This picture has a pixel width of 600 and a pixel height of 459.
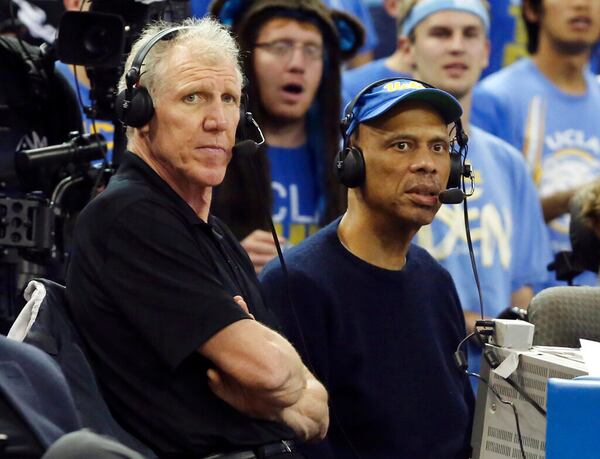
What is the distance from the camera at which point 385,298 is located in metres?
3.21

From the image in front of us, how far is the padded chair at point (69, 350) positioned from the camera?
254cm

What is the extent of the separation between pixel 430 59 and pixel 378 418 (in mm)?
2290

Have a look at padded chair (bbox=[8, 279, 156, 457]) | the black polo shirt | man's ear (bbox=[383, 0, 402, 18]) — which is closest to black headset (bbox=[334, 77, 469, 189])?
the black polo shirt

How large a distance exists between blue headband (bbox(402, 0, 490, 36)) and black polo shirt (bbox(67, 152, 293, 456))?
2609mm

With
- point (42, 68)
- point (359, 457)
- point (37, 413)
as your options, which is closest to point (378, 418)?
point (359, 457)

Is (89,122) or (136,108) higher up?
(136,108)

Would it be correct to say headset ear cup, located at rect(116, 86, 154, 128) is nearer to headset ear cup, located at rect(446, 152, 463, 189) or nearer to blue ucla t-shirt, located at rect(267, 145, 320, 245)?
headset ear cup, located at rect(446, 152, 463, 189)

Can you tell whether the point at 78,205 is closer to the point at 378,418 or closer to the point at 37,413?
the point at 378,418

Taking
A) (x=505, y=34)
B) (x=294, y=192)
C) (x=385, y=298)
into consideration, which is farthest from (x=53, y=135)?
(x=505, y=34)

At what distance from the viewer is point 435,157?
3297 millimetres

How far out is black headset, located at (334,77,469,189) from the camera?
3268mm

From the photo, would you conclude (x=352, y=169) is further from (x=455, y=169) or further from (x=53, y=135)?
(x=53, y=135)

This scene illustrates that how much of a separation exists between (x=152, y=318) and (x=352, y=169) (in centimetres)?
84

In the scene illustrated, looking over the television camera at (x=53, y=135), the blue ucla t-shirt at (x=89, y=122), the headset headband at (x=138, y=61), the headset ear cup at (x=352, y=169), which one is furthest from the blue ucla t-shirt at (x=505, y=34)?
the headset headband at (x=138, y=61)
